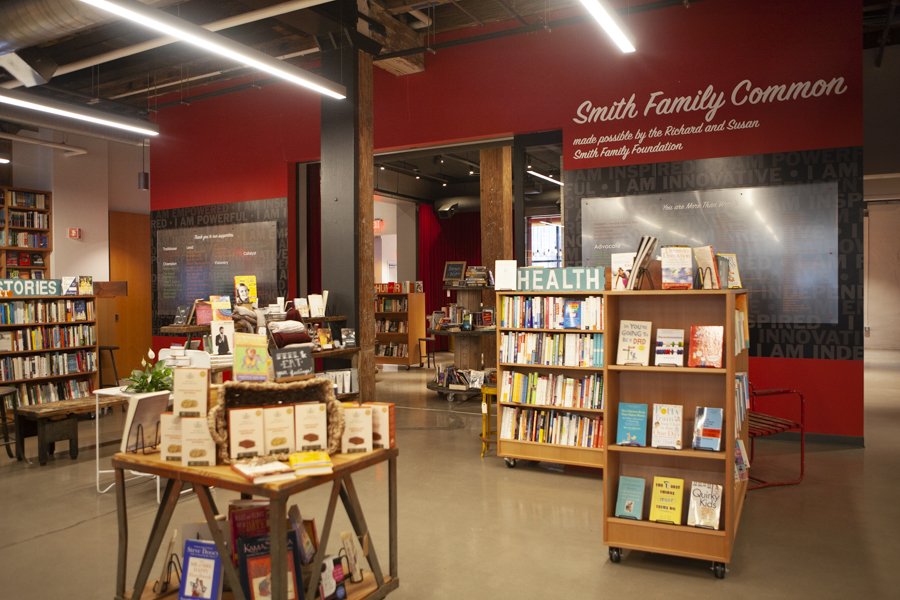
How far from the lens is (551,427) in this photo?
204 inches

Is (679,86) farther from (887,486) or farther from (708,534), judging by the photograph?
(708,534)

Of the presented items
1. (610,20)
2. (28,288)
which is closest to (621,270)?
(610,20)

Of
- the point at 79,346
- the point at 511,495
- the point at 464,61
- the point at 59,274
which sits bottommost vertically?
the point at 511,495

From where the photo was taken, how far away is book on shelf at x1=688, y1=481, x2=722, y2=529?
10.7 feet

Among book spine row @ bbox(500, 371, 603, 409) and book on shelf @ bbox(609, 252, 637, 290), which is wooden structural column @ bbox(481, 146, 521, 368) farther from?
book on shelf @ bbox(609, 252, 637, 290)

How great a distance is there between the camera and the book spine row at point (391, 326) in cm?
1312

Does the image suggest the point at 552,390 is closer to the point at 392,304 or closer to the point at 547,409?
the point at 547,409

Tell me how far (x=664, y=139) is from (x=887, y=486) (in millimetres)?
3758

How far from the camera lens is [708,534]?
326 centimetres

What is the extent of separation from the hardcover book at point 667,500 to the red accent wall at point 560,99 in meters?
3.46

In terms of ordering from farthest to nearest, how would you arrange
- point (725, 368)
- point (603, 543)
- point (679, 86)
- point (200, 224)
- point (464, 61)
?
point (200, 224) < point (464, 61) < point (679, 86) < point (603, 543) < point (725, 368)

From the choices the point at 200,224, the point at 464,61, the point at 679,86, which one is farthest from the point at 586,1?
the point at 200,224

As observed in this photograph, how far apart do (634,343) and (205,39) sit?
13.4 feet

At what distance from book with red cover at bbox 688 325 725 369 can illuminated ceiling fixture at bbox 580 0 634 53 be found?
253 cm
